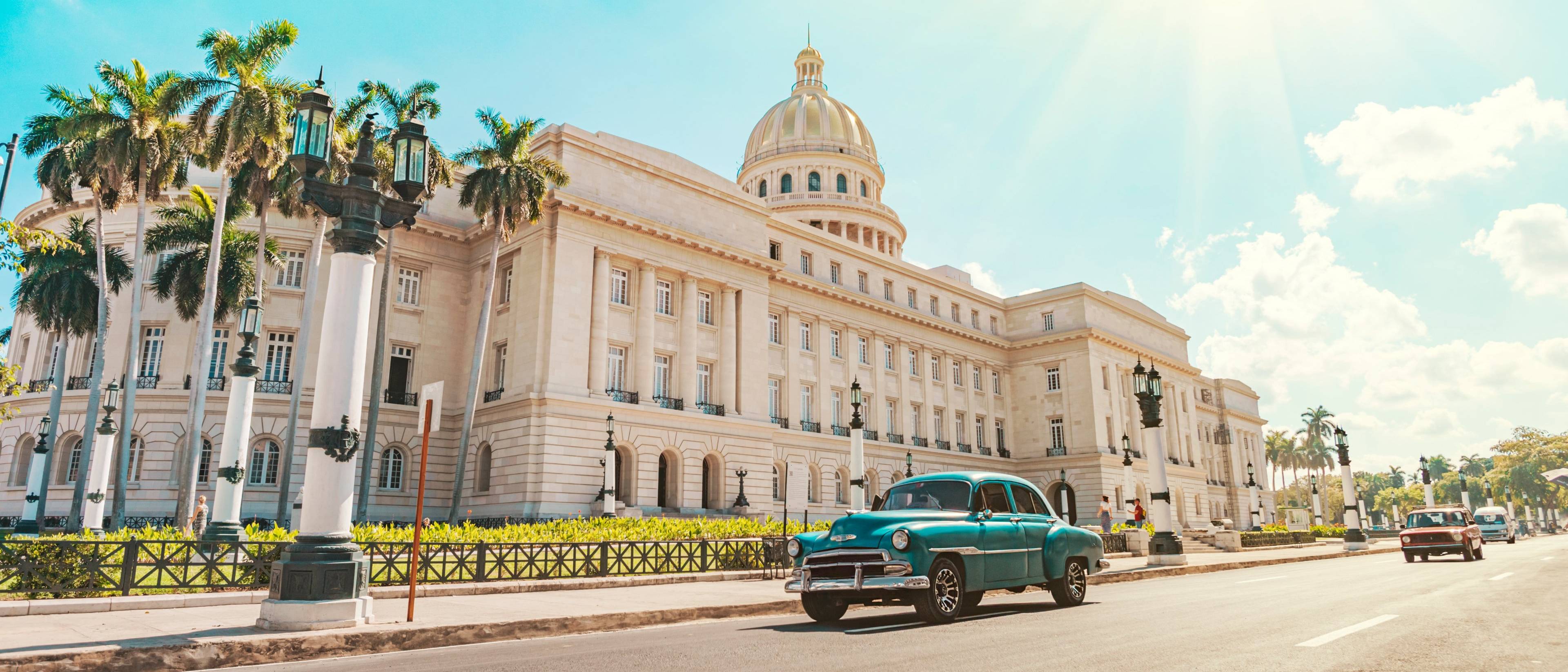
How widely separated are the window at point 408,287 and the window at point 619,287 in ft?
28.8

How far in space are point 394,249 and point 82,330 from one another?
38.4ft

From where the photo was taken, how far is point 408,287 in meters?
38.2

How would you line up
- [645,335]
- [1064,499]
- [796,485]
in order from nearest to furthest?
[796,485]
[645,335]
[1064,499]

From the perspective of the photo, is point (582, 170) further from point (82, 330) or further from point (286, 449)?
point (82, 330)

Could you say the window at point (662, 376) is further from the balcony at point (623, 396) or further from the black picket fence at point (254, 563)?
the black picket fence at point (254, 563)

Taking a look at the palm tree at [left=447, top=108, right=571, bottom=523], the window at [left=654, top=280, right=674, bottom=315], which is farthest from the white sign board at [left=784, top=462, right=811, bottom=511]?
the window at [left=654, top=280, right=674, bottom=315]

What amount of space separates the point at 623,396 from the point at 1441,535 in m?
27.6

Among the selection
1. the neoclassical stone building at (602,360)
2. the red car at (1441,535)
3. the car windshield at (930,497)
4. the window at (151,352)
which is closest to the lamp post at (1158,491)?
the neoclassical stone building at (602,360)

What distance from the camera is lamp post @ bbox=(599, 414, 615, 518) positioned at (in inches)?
1198

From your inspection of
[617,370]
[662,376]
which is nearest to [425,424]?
[617,370]

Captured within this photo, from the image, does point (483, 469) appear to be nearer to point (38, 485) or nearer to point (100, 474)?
point (100, 474)

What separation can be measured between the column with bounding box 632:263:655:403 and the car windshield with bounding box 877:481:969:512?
25.4 m

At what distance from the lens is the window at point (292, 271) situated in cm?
3603

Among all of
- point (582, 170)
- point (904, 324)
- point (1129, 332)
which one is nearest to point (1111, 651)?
point (582, 170)
